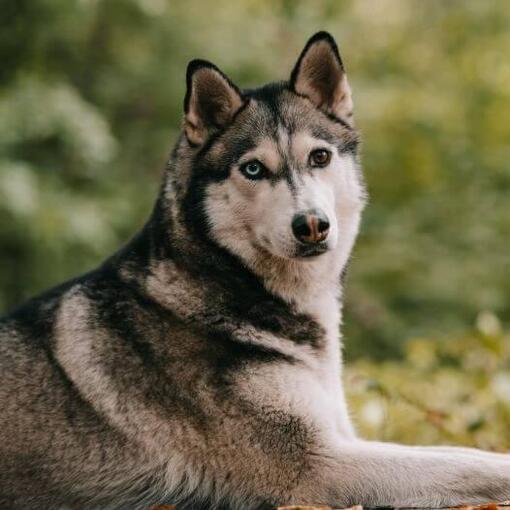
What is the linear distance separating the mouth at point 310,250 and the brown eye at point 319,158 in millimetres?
364

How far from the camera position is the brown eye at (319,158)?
11.5ft

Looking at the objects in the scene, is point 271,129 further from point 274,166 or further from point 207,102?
point 207,102

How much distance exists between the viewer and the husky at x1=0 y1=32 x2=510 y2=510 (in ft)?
10.4

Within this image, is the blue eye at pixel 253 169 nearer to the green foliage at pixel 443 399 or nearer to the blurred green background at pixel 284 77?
the green foliage at pixel 443 399

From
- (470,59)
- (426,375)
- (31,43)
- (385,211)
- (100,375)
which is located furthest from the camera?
(470,59)

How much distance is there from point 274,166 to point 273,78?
7.61 m

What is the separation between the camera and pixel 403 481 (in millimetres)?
3113

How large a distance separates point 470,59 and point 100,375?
33.5 feet

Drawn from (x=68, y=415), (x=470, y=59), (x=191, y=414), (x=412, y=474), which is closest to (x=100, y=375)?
(x=68, y=415)

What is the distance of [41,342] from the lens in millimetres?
3443

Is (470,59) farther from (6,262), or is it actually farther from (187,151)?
(187,151)

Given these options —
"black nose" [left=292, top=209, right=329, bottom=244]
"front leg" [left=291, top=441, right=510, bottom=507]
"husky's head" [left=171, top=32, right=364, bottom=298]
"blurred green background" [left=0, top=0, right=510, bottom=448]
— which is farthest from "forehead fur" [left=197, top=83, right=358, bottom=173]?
"blurred green background" [left=0, top=0, right=510, bottom=448]

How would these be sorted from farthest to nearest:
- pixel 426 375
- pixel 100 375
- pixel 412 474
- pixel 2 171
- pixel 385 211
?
pixel 385 211 < pixel 2 171 < pixel 426 375 < pixel 100 375 < pixel 412 474

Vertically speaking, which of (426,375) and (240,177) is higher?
(240,177)
